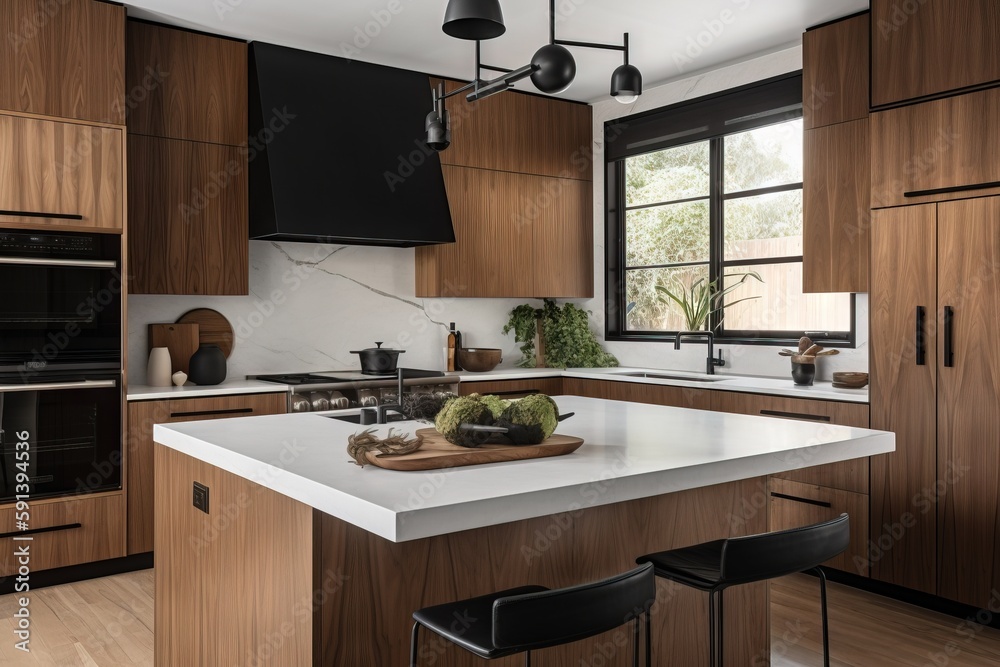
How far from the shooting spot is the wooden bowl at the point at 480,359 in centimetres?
532

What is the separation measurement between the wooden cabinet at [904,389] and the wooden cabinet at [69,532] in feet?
11.4

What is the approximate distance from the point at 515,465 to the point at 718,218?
3.68 m

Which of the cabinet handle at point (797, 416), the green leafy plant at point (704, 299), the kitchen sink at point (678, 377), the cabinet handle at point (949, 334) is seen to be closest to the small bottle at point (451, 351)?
the kitchen sink at point (678, 377)

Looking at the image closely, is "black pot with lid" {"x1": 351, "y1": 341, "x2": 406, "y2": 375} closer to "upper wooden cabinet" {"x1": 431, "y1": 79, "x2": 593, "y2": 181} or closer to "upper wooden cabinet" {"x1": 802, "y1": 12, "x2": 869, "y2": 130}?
"upper wooden cabinet" {"x1": 431, "y1": 79, "x2": 593, "y2": 181}

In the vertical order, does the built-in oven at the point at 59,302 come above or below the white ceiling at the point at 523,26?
below

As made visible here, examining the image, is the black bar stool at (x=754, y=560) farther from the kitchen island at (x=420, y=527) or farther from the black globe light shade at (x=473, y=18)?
the black globe light shade at (x=473, y=18)

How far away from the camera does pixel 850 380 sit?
402cm

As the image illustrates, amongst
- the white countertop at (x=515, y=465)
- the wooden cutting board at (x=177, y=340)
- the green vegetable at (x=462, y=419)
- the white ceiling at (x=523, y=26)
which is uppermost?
the white ceiling at (x=523, y=26)

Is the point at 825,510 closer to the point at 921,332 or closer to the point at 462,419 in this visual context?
the point at 921,332

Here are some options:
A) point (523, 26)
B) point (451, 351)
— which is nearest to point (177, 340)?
point (451, 351)

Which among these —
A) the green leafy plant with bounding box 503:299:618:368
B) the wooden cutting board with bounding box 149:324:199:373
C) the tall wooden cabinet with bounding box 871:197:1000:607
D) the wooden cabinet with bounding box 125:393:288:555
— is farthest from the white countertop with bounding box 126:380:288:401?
the tall wooden cabinet with bounding box 871:197:1000:607

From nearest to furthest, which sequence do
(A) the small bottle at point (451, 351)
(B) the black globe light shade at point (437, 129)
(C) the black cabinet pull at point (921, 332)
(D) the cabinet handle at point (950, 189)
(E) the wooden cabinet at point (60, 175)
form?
(B) the black globe light shade at point (437, 129) → (D) the cabinet handle at point (950, 189) → (C) the black cabinet pull at point (921, 332) → (E) the wooden cabinet at point (60, 175) → (A) the small bottle at point (451, 351)

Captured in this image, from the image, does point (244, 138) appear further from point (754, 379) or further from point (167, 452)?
point (754, 379)

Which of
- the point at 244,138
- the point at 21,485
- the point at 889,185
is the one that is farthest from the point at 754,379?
the point at 21,485
